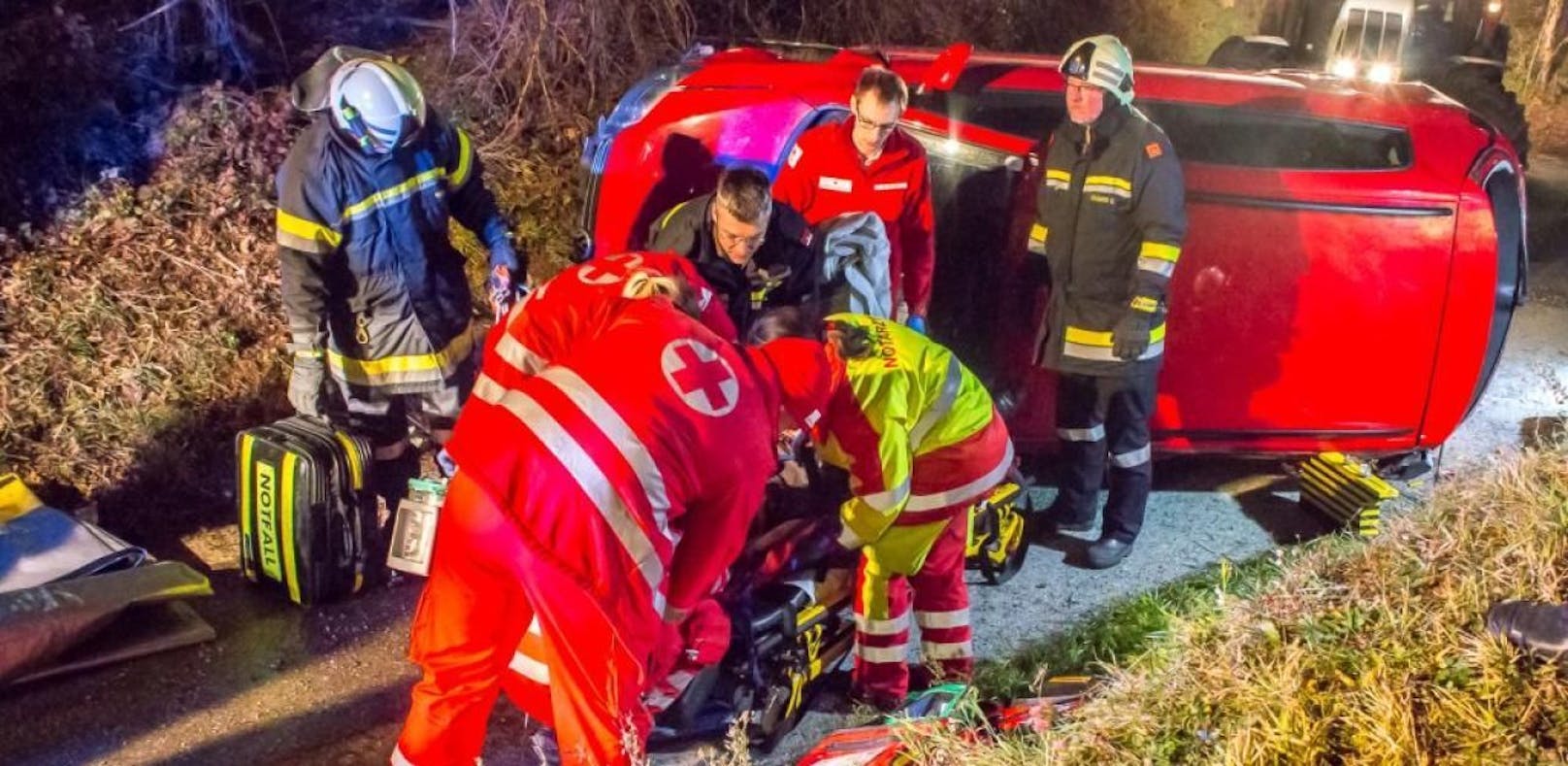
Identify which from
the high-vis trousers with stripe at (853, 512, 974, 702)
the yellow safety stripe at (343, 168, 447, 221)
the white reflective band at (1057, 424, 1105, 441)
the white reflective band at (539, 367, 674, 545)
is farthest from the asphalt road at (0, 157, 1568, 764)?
the yellow safety stripe at (343, 168, 447, 221)

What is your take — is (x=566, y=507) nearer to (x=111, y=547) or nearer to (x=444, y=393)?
(x=444, y=393)

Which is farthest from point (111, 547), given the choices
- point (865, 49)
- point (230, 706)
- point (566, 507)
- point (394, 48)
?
point (394, 48)

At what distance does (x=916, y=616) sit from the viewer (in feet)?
13.0

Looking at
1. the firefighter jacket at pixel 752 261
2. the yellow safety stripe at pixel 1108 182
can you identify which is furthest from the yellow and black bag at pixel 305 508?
the yellow safety stripe at pixel 1108 182

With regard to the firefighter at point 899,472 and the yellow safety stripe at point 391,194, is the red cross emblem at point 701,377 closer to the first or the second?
the firefighter at point 899,472

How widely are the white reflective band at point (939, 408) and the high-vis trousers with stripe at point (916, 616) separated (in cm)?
26

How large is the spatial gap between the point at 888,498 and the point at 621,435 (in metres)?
0.93

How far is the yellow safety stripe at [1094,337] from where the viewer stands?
181 inches

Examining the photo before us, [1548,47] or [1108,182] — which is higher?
→ [1108,182]

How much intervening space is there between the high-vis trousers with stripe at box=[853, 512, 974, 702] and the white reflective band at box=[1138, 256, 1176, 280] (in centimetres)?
122

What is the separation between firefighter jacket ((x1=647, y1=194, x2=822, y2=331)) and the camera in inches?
160

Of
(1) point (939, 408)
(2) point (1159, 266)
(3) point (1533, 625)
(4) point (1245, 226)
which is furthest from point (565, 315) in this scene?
(4) point (1245, 226)

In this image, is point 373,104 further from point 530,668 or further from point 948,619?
point 948,619

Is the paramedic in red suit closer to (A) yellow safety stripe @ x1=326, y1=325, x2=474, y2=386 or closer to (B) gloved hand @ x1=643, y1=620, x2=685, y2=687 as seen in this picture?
(B) gloved hand @ x1=643, y1=620, x2=685, y2=687
